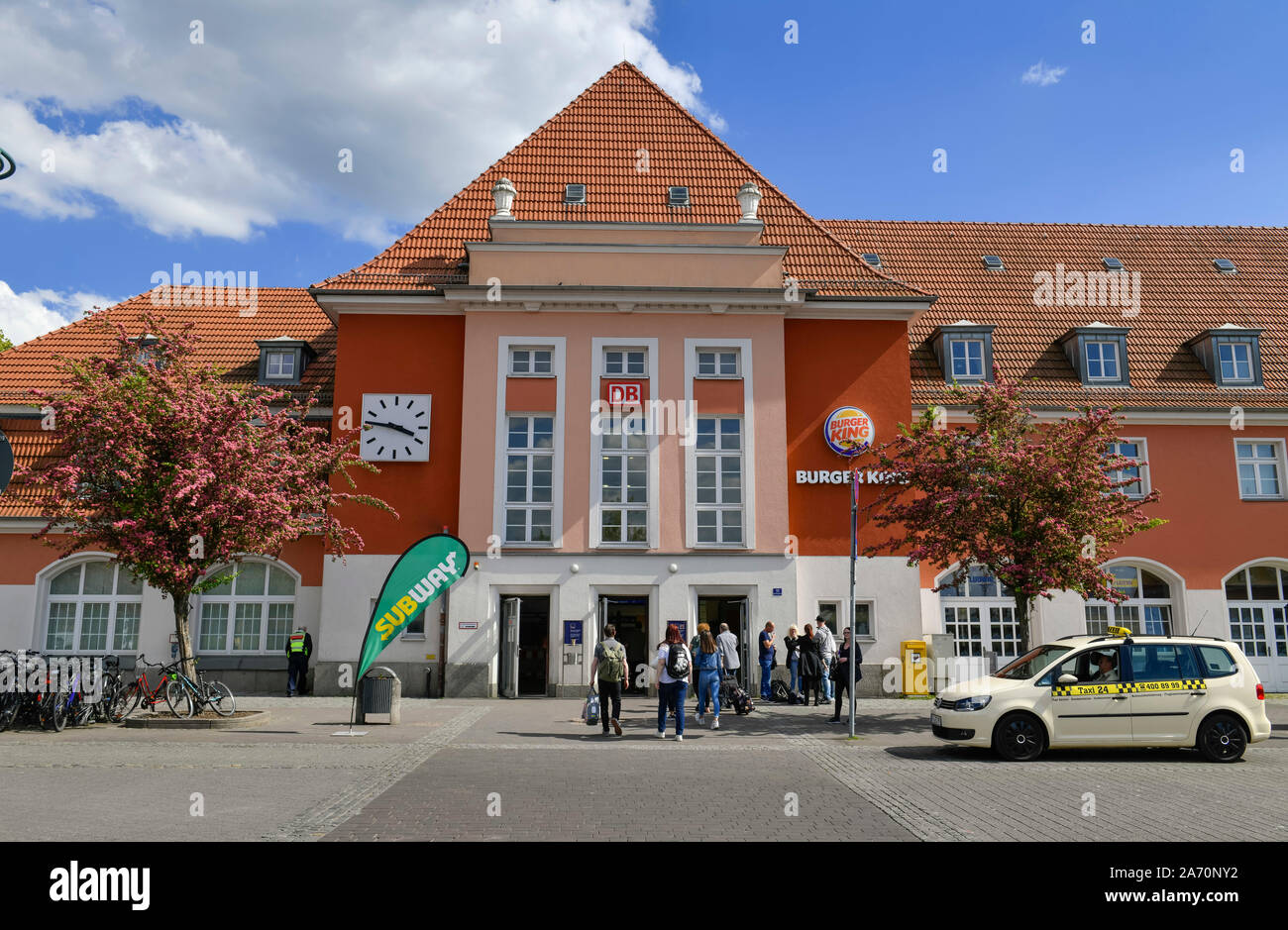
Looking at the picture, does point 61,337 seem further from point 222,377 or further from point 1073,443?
point 1073,443

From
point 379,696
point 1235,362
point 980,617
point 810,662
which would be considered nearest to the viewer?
point 379,696

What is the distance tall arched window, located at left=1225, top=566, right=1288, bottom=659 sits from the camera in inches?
930

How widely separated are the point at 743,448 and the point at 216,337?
52.3 ft

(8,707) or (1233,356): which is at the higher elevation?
(1233,356)

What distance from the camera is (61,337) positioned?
26.1 meters

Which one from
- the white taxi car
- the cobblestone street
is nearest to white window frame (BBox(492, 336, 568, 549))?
the cobblestone street

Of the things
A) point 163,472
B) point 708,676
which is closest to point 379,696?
point 163,472

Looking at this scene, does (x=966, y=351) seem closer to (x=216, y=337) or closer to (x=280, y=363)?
(x=280, y=363)

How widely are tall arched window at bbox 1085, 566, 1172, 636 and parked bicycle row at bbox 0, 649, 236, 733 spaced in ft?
67.2

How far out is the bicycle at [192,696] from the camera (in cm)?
1585

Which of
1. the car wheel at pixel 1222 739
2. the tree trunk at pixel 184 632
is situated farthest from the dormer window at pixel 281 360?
the car wheel at pixel 1222 739

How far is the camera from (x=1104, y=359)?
25219 millimetres

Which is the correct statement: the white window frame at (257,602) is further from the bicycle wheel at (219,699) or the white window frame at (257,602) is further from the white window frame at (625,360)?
the white window frame at (625,360)

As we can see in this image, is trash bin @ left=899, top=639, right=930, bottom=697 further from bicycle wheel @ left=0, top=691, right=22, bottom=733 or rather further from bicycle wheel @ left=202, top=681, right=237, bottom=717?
bicycle wheel @ left=0, top=691, right=22, bottom=733
